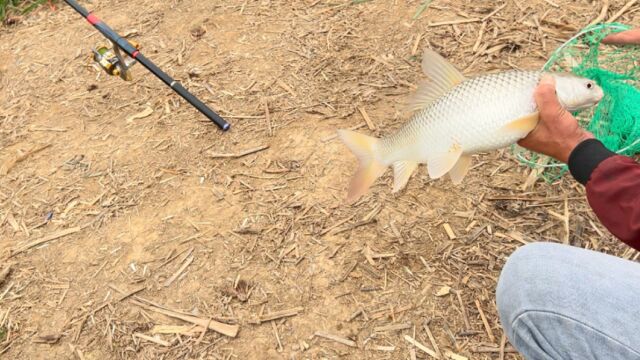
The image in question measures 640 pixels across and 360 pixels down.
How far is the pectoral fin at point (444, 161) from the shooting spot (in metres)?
1.77

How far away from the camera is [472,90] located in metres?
1.74

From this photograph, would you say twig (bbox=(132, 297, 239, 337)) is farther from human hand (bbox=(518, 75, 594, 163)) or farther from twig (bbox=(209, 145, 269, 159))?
human hand (bbox=(518, 75, 594, 163))

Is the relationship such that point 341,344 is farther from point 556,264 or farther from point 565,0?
point 565,0

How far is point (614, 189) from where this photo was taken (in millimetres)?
1450

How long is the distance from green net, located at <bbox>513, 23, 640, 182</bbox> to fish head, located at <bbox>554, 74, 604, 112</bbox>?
41 cm

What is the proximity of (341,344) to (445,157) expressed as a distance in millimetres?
866

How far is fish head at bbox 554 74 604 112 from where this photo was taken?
171 cm

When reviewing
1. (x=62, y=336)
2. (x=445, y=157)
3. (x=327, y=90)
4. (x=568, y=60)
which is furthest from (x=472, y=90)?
(x=62, y=336)

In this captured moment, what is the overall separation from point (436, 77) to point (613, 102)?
0.86 m

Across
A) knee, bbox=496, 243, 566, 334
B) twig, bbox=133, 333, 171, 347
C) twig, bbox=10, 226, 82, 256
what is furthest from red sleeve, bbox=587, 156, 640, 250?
twig, bbox=10, 226, 82, 256

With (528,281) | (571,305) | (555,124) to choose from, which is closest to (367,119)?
(555,124)

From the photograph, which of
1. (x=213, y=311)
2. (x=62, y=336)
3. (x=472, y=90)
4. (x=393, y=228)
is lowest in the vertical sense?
(x=62, y=336)

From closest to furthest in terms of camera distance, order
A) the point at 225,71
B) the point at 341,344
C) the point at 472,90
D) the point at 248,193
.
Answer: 1. the point at 472,90
2. the point at 341,344
3. the point at 248,193
4. the point at 225,71

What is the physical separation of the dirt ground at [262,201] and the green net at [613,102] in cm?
27
